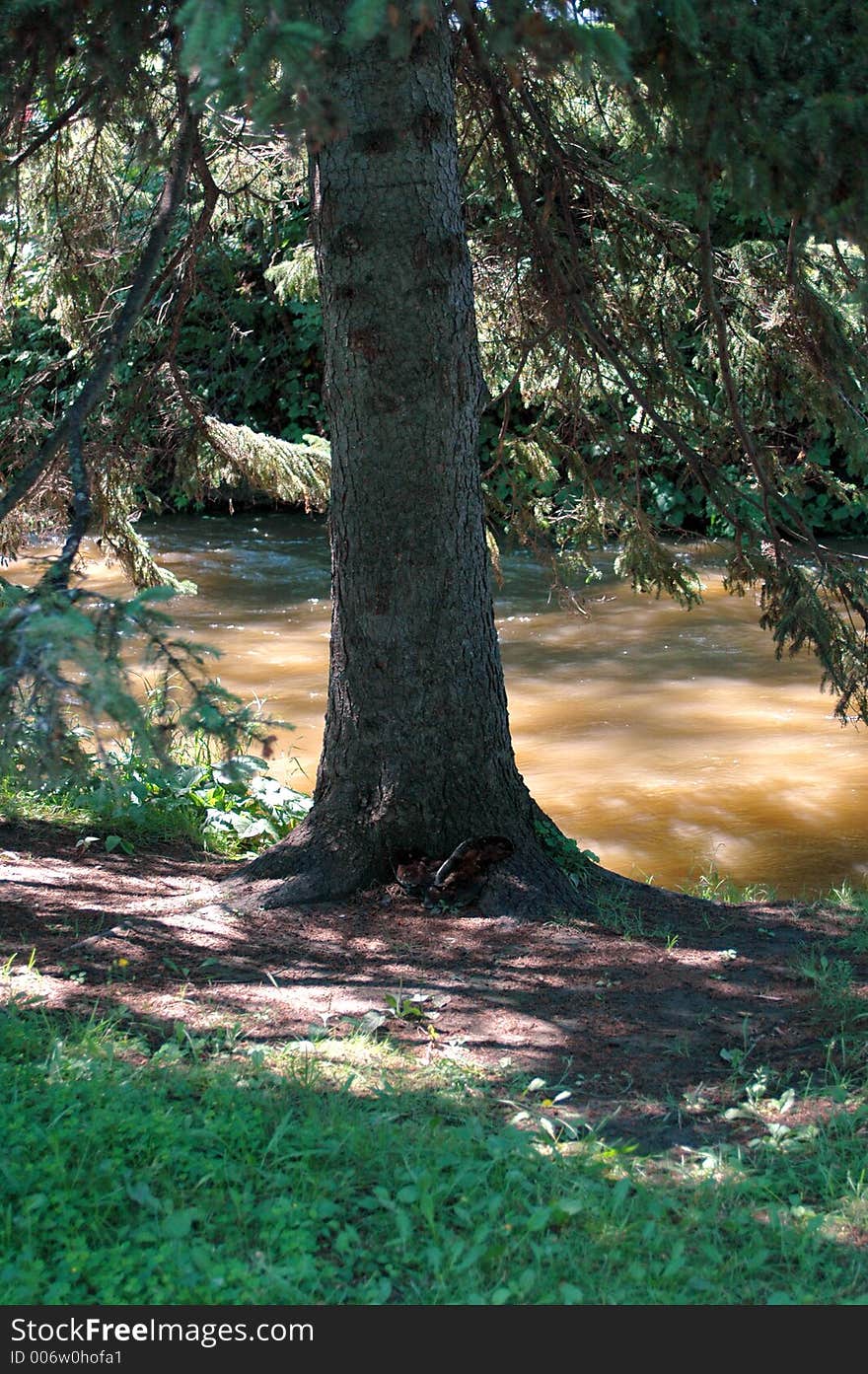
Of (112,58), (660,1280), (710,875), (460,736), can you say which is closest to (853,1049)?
(660,1280)

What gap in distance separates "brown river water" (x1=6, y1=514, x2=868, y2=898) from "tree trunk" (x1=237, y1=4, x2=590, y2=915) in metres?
1.03

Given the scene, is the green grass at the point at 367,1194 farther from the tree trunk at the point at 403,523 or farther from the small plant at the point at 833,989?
the tree trunk at the point at 403,523

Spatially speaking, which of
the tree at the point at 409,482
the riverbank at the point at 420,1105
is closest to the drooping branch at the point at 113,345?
the tree at the point at 409,482

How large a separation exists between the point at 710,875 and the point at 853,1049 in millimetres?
3137

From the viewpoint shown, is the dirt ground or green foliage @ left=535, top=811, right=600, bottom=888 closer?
the dirt ground

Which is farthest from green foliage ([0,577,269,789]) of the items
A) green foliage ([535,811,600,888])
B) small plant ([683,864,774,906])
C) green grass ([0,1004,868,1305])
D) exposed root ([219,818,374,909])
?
small plant ([683,864,774,906])

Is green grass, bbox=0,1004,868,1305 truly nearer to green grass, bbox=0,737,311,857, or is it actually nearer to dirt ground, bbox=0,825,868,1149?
dirt ground, bbox=0,825,868,1149

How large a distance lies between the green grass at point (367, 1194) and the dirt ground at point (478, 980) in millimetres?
256

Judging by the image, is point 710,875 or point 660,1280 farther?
point 710,875

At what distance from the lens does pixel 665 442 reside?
690cm

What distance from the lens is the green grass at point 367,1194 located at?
2.88 meters

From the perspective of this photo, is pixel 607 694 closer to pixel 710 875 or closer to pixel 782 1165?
pixel 710 875

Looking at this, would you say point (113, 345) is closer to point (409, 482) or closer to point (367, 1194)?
point (409, 482)

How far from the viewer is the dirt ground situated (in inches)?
160
